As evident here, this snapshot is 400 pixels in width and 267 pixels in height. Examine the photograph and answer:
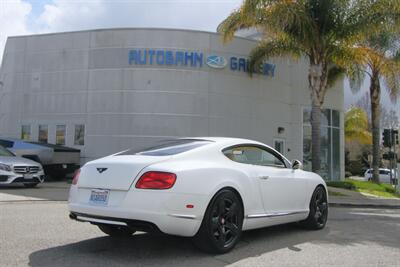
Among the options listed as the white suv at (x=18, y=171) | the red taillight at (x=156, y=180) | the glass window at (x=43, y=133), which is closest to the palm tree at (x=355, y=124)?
the glass window at (x=43, y=133)

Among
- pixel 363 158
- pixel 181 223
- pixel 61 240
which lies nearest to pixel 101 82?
pixel 61 240

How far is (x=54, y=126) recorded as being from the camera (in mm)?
22359

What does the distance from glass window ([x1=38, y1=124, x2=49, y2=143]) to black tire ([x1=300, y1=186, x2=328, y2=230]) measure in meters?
17.4

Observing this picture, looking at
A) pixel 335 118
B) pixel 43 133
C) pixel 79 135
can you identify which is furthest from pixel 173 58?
pixel 335 118

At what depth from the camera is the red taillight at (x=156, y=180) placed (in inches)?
208

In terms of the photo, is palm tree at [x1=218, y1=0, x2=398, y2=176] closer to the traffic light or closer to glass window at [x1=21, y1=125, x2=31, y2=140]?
the traffic light

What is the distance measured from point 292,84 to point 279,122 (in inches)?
93.5

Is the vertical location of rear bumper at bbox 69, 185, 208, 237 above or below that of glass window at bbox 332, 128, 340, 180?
below

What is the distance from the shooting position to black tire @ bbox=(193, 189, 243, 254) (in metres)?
5.54

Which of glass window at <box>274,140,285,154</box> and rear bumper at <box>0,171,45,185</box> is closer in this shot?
rear bumper at <box>0,171,45,185</box>

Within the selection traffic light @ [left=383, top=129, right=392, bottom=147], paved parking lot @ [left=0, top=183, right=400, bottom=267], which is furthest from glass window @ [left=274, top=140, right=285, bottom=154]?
paved parking lot @ [left=0, top=183, right=400, bottom=267]

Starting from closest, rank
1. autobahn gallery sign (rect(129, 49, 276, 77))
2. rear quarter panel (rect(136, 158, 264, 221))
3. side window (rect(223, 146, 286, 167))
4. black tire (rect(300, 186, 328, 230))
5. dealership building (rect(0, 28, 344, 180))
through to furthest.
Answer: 1. rear quarter panel (rect(136, 158, 264, 221))
2. side window (rect(223, 146, 286, 167))
3. black tire (rect(300, 186, 328, 230))
4. dealership building (rect(0, 28, 344, 180))
5. autobahn gallery sign (rect(129, 49, 276, 77))

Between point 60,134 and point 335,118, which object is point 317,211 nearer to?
point 60,134

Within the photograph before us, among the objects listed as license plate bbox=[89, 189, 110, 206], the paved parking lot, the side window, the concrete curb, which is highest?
the side window
